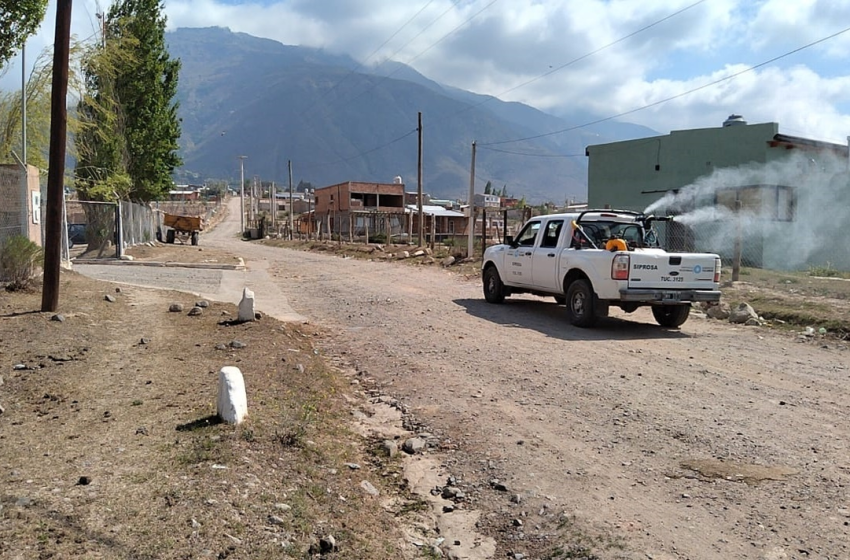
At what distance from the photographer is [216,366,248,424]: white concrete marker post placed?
535 centimetres

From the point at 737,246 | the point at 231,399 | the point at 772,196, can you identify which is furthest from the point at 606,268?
the point at 772,196

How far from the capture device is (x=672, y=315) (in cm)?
1167

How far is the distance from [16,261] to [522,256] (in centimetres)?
908

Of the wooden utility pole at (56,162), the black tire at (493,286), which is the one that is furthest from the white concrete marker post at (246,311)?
the black tire at (493,286)

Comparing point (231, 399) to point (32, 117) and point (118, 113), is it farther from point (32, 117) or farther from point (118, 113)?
point (118, 113)

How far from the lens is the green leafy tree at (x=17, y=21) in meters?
10.4

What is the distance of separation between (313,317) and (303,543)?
924 cm

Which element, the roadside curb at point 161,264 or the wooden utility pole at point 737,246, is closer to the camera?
the wooden utility pole at point 737,246

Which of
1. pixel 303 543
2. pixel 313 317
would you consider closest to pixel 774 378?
pixel 303 543

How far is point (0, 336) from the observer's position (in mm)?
8352

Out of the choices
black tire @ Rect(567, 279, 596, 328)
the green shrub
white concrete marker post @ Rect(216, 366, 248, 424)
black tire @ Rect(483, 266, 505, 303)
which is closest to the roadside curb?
the green shrub

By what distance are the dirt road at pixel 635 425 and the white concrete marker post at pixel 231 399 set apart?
65.4 inches

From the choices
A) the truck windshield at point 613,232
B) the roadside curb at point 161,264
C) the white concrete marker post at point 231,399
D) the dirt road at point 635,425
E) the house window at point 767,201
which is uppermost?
the house window at point 767,201

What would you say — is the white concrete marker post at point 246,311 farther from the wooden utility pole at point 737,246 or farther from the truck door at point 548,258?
the wooden utility pole at point 737,246
